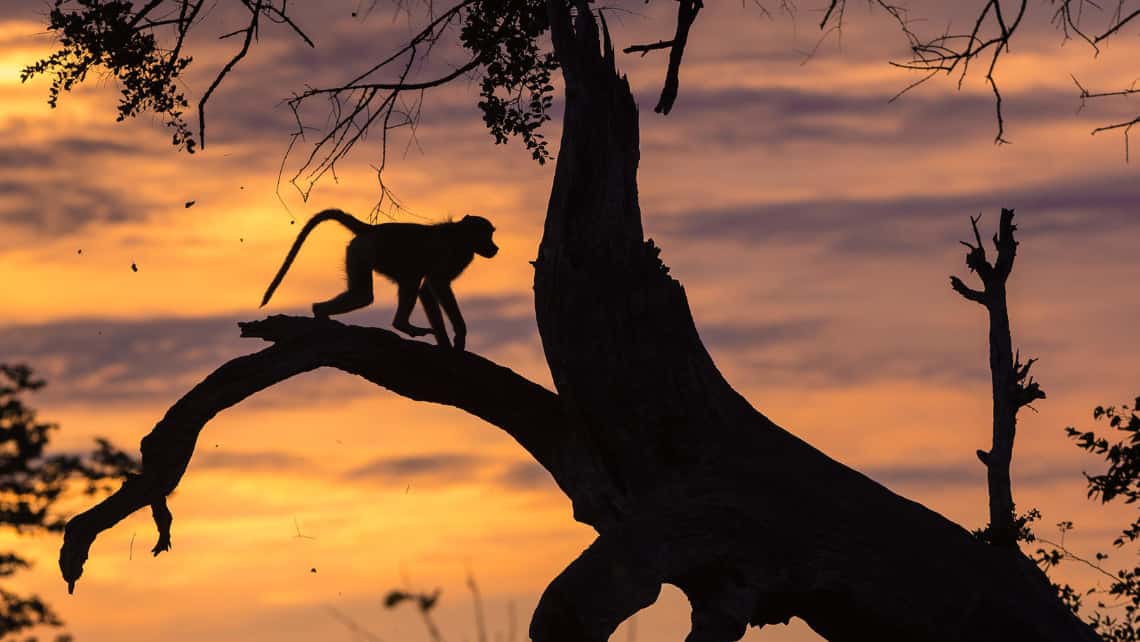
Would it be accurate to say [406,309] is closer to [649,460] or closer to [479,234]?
[479,234]

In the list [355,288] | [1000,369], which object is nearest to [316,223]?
[355,288]

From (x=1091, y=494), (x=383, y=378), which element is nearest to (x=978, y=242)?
(x=1091, y=494)

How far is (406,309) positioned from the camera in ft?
42.4

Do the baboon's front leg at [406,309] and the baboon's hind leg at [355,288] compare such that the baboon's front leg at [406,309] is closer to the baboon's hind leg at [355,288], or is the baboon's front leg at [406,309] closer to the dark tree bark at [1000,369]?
the baboon's hind leg at [355,288]

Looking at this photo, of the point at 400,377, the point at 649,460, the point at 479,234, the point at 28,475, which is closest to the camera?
the point at 649,460

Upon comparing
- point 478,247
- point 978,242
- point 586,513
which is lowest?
point 586,513

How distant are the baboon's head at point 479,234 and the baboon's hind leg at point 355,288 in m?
1.07

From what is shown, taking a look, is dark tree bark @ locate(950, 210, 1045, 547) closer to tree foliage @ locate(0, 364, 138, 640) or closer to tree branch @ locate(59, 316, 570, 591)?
tree branch @ locate(59, 316, 570, 591)

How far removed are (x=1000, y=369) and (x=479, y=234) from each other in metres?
4.78

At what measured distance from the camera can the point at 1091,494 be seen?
13.2 m

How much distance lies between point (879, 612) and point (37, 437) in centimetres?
2410

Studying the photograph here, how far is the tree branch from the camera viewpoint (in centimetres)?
1160

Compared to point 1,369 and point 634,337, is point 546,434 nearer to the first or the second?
point 634,337

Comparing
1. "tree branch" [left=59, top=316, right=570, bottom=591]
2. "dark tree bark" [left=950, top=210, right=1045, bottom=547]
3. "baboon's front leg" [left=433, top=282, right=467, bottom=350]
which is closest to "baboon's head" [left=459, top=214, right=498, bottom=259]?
"baboon's front leg" [left=433, top=282, right=467, bottom=350]
